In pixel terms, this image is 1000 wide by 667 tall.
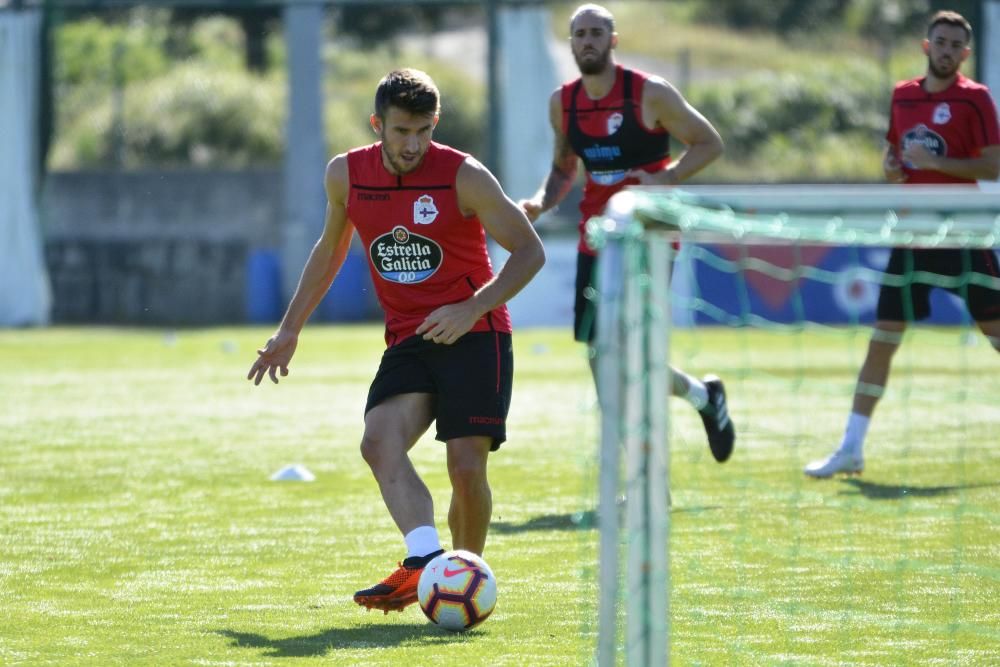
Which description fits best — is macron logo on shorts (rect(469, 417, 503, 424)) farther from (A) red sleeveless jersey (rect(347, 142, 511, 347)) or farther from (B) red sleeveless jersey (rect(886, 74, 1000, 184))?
(B) red sleeveless jersey (rect(886, 74, 1000, 184))

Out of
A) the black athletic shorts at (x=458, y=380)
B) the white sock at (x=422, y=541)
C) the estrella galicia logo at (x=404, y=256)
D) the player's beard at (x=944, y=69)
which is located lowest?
the white sock at (x=422, y=541)

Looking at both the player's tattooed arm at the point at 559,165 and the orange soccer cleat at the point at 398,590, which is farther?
the player's tattooed arm at the point at 559,165

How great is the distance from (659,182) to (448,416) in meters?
2.46

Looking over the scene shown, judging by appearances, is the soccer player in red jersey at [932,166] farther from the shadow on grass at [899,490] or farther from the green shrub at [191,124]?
the green shrub at [191,124]

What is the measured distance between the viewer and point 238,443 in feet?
31.5

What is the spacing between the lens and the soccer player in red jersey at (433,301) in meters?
5.30

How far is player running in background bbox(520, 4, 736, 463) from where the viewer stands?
7469 millimetres

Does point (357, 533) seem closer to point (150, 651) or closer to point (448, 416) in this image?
point (448, 416)

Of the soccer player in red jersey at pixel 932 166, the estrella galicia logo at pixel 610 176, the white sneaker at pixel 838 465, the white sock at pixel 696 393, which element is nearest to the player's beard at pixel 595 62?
the estrella galicia logo at pixel 610 176

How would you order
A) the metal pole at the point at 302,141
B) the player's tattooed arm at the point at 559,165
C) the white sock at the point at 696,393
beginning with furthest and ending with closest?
1. the metal pole at the point at 302,141
2. the player's tattooed arm at the point at 559,165
3. the white sock at the point at 696,393

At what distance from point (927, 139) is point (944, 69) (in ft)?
1.25

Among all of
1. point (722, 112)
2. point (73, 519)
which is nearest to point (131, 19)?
point (722, 112)

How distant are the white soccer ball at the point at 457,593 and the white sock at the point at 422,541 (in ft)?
0.48

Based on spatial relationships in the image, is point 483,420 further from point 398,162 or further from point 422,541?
point 398,162
